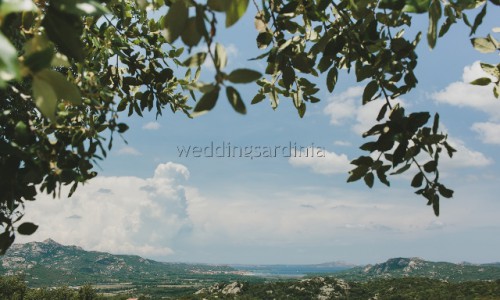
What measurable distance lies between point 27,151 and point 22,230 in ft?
2.02

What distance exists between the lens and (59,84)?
135 cm

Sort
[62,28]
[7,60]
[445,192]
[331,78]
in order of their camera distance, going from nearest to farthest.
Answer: [7,60] → [62,28] → [445,192] → [331,78]

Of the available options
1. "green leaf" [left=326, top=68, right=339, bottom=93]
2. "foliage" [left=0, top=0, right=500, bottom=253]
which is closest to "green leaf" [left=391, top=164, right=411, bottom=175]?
"foliage" [left=0, top=0, right=500, bottom=253]

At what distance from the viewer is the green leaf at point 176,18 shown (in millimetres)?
1562

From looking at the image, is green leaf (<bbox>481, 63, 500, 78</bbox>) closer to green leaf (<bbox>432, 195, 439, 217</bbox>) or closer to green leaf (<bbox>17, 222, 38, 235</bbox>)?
green leaf (<bbox>432, 195, 439, 217</bbox>)

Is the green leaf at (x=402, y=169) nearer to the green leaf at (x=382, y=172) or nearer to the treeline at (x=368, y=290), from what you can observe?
the green leaf at (x=382, y=172)

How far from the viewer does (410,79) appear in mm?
3127

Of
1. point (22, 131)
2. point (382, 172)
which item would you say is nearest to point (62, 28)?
point (22, 131)

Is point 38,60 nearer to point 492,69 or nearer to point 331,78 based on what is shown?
point 331,78

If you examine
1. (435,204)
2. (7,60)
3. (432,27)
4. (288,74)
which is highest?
(288,74)

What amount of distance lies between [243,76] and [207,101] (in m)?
0.17

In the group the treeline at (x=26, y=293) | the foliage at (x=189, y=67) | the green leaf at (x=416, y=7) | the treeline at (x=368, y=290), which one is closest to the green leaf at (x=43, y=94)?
the foliage at (x=189, y=67)

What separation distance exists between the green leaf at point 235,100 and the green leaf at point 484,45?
7.32ft

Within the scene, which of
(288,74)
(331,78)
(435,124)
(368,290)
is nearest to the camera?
(435,124)
